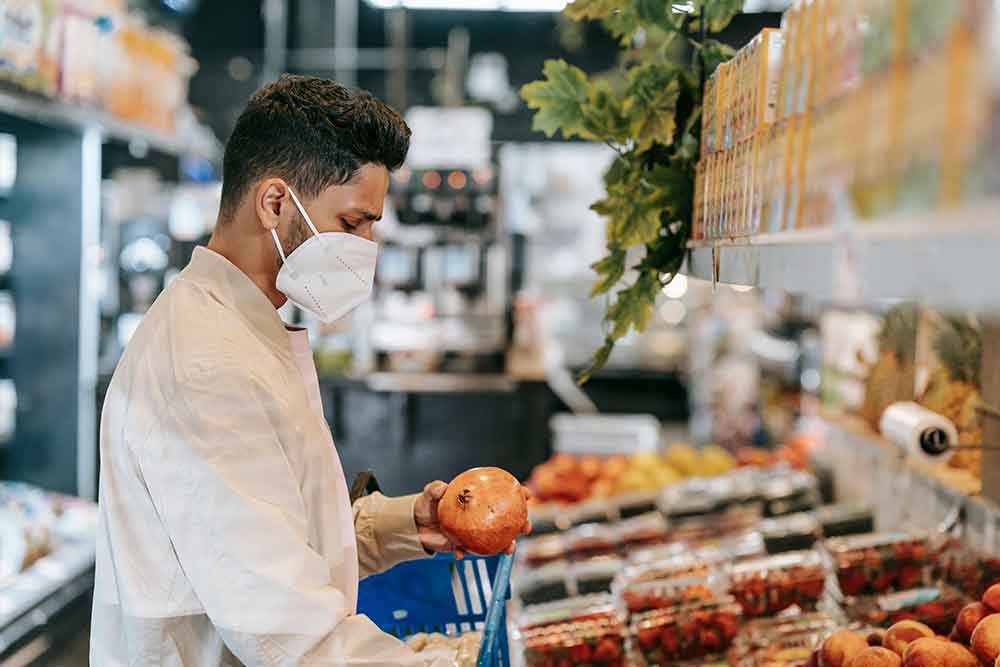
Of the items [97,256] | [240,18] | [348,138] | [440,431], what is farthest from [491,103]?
[348,138]

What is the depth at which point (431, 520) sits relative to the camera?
207 cm

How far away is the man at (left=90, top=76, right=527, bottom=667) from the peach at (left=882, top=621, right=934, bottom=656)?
1.06 m

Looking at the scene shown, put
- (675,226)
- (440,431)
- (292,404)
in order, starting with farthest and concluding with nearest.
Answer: (440,431)
(675,226)
(292,404)

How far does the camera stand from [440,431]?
8.72 metres

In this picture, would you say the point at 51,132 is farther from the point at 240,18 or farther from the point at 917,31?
the point at 240,18

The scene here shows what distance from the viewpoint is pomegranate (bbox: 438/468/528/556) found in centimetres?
188

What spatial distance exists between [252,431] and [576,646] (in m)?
1.20

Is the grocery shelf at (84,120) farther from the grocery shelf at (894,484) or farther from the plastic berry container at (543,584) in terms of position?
the grocery shelf at (894,484)

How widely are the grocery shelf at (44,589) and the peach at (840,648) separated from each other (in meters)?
2.56

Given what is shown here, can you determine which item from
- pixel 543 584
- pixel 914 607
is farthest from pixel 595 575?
pixel 914 607

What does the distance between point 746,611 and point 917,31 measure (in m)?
2.09

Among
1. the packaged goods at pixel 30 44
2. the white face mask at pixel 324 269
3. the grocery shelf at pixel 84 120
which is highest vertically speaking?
the packaged goods at pixel 30 44

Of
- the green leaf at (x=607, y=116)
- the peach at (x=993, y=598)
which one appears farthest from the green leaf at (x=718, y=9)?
the peach at (x=993, y=598)

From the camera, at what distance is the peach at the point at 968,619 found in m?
2.05
